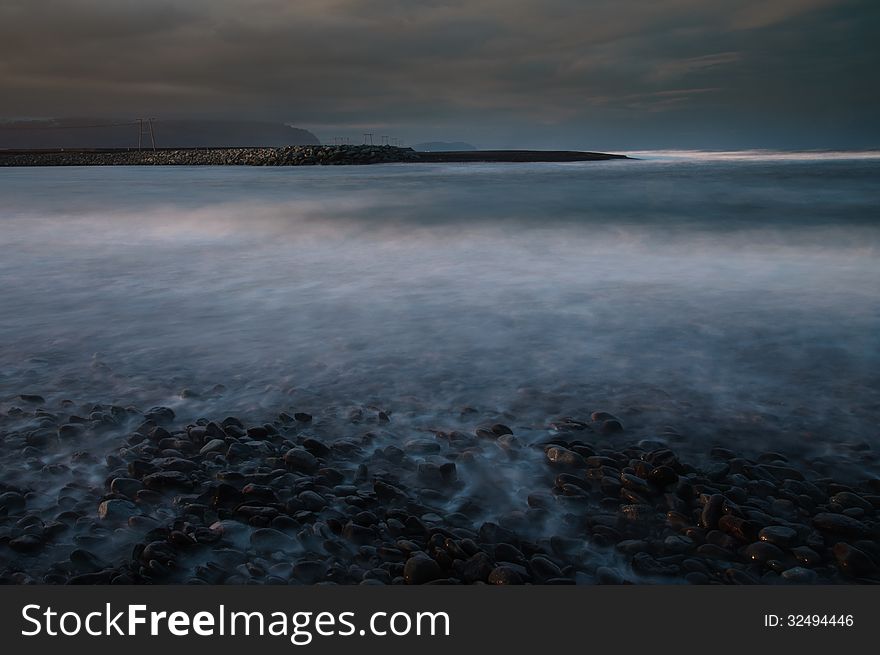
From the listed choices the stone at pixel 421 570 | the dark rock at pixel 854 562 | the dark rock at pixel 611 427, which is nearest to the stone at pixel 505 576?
the stone at pixel 421 570

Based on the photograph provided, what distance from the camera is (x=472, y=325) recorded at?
20.2 feet

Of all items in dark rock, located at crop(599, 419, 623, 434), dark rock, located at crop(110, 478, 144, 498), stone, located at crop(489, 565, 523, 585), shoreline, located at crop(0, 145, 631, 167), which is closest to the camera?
stone, located at crop(489, 565, 523, 585)

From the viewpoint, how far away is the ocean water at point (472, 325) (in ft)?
13.9

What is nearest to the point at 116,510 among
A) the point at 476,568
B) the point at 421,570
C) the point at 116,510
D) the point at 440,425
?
the point at 116,510

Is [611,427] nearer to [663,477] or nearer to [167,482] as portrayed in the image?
[663,477]

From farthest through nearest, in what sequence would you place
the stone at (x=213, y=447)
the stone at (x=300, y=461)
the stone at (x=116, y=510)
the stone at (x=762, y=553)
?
the stone at (x=213, y=447)
the stone at (x=300, y=461)
the stone at (x=116, y=510)
the stone at (x=762, y=553)

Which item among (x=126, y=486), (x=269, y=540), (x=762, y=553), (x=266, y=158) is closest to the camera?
(x=762, y=553)

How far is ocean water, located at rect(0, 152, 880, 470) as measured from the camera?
4.24 metres

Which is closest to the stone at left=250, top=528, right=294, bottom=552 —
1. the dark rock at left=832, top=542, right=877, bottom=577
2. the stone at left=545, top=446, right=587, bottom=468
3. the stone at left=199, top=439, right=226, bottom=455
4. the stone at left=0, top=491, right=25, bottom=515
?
the stone at left=199, top=439, right=226, bottom=455

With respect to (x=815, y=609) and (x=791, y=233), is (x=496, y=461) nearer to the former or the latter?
(x=815, y=609)

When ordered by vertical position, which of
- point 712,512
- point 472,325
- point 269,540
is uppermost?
point 472,325

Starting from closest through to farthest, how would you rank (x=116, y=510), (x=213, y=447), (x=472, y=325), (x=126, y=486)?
1. (x=116, y=510)
2. (x=126, y=486)
3. (x=213, y=447)
4. (x=472, y=325)

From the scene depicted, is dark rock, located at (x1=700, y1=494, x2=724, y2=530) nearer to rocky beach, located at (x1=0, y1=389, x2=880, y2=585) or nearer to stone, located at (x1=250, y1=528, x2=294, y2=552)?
rocky beach, located at (x1=0, y1=389, x2=880, y2=585)

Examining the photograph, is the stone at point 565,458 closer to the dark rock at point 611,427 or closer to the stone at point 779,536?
the dark rock at point 611,427
